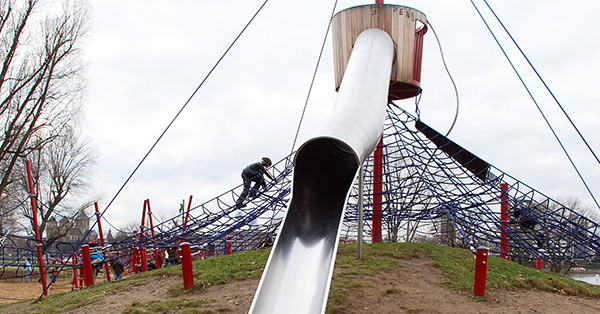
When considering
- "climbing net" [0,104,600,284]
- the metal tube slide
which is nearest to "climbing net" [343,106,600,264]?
"climbing net" [0,104,600,284]

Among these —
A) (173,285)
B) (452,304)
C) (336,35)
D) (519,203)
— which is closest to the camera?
(452,304)

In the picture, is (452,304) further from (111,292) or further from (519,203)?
(111,292)

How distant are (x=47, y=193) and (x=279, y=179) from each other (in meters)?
26.1

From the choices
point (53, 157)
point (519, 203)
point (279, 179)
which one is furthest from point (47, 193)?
point (519, 203)

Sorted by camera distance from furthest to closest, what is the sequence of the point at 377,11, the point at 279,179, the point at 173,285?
1. the point at 279,179
2. the point at 377,11
3. the point at 173,285

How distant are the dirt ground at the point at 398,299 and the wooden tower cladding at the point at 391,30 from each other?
373 centimetres

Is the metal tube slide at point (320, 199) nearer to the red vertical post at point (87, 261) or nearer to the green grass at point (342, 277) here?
the green grass at point (342, 277)

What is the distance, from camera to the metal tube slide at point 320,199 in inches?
149

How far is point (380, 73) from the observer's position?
657cm

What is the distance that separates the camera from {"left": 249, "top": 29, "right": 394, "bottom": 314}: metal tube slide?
3781 mm

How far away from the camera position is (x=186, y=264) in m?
7.00

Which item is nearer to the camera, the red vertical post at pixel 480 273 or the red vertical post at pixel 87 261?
the red vertical post at pixel 480 273

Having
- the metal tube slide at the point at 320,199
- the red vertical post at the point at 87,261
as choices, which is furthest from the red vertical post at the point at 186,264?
the red vertical post at the point at 87,261

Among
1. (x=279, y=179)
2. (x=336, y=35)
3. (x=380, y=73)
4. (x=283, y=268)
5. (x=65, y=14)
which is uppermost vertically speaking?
(x=65, y=14)
